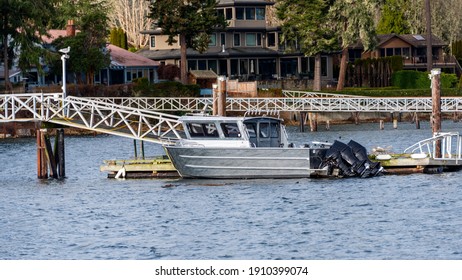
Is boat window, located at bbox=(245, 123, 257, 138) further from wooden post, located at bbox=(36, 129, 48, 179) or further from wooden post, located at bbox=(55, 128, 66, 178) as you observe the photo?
wooden post, located at bbox=(36, 129, 48, 179)

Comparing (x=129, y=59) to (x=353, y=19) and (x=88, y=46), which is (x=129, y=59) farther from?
(x=353, y=19)

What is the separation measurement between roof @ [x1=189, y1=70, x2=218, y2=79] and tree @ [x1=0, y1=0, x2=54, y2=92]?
21775 millimetres

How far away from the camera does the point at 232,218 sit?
175 ft

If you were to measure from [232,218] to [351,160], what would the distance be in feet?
35.4

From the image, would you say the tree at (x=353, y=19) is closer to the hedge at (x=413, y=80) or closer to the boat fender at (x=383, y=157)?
the hedge at (x=413, y=80)

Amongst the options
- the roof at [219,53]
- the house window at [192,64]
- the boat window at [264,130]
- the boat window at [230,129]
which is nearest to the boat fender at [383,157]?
the boat window at [264,130]

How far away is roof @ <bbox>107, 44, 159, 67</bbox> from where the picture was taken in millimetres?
131500

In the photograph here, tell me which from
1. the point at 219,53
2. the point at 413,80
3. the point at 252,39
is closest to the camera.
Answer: the point at 413,80

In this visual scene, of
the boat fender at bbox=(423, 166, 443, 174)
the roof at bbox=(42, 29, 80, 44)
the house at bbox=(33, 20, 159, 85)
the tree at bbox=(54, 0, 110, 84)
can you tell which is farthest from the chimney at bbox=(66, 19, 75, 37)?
the boat fender at bbox=(423, 166, 443, 174)

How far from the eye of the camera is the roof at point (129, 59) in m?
132

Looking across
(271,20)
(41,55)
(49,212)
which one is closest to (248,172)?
(49,212)

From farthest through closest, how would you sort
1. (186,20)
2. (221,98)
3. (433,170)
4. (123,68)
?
(123,68), (186,20), (221,98), (433,170)

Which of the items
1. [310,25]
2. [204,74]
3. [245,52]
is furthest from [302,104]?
[245,52]

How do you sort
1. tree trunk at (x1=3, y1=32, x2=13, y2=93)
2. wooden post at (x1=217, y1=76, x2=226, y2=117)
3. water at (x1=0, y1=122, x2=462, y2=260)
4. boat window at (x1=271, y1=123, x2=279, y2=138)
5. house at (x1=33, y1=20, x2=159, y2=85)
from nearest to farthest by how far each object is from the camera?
water at (x1=0, y1=122, x2=462, y2=260)
boat window at (x1=271, y1=123, x2=279, y2=138)
wooden post at (x1=217, y1=76, x2=226, y2=117)
tree trunk at (x1=3, y1=32, x2=13, y2=93)
house at (x1=33, y1=20, x2=159, y2=85)
